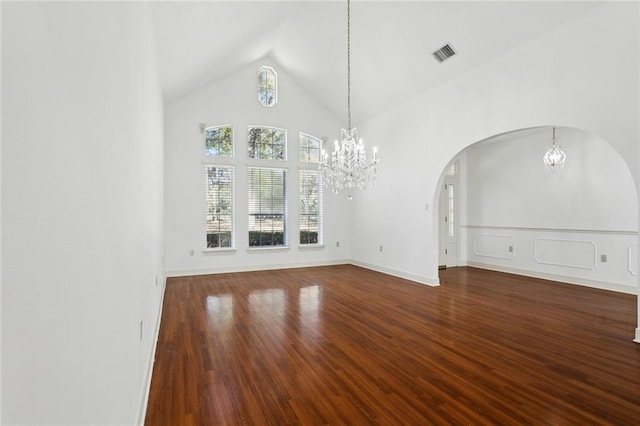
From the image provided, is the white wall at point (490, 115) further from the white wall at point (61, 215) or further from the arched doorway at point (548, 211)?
the white wall at point (61, 215)

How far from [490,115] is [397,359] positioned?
12.6 feet

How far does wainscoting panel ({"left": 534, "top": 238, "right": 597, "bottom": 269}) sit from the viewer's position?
5.81m

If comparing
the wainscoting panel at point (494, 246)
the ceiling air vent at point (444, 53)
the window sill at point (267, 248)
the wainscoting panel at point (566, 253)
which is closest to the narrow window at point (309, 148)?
the window sill at point (267, 248)

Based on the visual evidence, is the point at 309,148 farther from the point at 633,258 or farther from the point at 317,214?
the point at 633,258

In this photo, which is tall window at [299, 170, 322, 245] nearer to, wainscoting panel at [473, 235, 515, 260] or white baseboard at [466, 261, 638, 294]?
wainscoting panel at [473, 235, 515, 260]

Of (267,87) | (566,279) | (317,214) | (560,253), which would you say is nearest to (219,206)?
(317,214)

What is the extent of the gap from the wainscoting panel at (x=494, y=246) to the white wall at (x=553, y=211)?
2 centimetres

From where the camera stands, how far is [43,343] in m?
0.62

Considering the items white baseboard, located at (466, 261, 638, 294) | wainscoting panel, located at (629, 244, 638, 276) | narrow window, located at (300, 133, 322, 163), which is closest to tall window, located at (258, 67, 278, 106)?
narrow window, located at (300, 133, 322, 163)

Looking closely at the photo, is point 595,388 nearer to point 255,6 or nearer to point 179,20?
point 179,20

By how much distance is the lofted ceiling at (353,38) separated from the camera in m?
3.88

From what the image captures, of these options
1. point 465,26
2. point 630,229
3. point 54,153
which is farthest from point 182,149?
point 630,229

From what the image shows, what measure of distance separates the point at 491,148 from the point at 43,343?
8.73m

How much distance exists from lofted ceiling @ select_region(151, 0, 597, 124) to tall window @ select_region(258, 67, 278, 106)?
332mm
